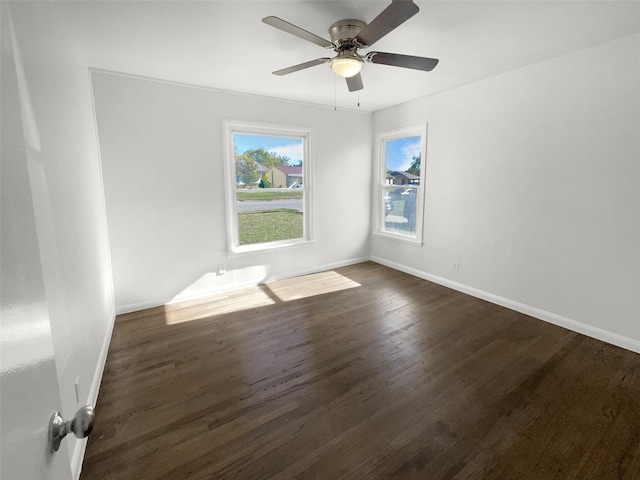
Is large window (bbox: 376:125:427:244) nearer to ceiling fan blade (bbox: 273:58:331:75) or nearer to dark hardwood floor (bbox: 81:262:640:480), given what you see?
dark hardwood floor (bbox: 81:262:640:480)

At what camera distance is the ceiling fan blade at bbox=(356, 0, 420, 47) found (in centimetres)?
157

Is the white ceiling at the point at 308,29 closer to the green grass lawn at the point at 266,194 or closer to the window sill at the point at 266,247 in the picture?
the green grass lawn at the point at 266,194

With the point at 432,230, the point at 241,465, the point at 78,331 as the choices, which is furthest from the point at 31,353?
the point at 432,230

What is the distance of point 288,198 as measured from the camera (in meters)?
4.44

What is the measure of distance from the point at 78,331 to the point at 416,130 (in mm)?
4238

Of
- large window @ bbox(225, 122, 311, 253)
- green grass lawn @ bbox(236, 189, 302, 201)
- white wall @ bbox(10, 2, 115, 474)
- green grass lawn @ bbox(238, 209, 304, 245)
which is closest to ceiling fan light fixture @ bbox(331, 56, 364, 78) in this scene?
white wall @ bbox(10, 2, 115, 474)

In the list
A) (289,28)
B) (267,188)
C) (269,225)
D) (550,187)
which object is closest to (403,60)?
(289,28)

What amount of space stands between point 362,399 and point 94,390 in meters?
1.80

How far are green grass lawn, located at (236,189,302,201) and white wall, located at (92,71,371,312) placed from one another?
30 cm

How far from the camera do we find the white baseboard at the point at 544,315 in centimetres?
267

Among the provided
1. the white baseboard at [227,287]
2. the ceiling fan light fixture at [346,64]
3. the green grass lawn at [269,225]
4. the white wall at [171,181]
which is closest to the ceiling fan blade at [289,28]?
the ceiling fan light fixture at [346,64]

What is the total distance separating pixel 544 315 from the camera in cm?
316

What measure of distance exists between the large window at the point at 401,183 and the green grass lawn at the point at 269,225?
1.46 metres

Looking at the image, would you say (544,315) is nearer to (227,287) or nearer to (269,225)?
(269,225)
